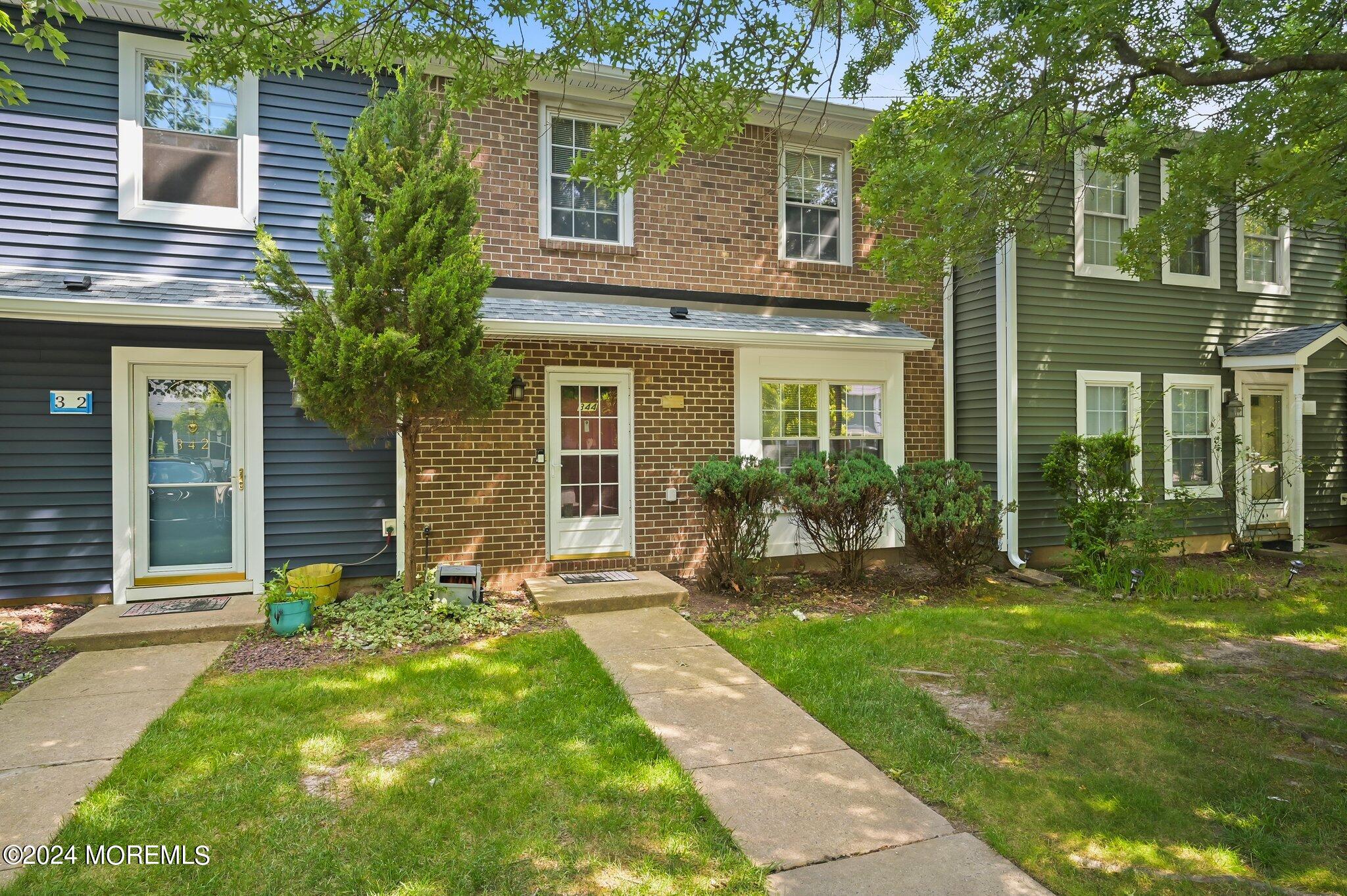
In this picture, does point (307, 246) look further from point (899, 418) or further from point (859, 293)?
point (899, 418)

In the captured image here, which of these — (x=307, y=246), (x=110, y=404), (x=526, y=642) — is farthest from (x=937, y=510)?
(x=110, y=404)

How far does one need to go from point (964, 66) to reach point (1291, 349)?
266 inches

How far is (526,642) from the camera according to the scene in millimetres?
5344

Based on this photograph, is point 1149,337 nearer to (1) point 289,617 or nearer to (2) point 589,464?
(2) point 589,464

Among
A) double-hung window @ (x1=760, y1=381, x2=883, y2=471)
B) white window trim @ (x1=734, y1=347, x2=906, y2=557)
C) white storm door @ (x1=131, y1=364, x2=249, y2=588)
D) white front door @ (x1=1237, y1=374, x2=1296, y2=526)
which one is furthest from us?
white front door @ (x1=1237, y1=374, x2=1296, y2=526)

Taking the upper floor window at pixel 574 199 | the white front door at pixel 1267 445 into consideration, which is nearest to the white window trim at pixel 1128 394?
the white front door at pixel 1267 445

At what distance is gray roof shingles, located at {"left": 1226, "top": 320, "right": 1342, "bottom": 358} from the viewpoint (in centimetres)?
905

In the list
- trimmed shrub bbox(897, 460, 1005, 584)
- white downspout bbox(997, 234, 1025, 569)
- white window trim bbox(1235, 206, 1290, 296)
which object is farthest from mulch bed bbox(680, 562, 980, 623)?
white window trim bbox(1235, 206, 1290, 296)

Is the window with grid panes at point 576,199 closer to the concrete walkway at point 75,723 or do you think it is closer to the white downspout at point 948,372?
the white downspout at point 948,372

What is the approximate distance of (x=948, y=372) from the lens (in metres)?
9.05

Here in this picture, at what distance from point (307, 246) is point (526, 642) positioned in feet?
14.5

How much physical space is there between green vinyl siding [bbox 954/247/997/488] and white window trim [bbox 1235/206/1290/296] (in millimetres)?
4035

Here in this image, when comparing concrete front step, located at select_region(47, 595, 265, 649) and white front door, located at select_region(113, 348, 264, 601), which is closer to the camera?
concrete front step, located at select_region(47, 595, 265, 649)

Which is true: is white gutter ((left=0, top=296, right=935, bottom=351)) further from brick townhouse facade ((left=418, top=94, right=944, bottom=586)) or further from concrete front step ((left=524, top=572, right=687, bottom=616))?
concrete front step ((left=524, top=572, right=687, bottom=616))
